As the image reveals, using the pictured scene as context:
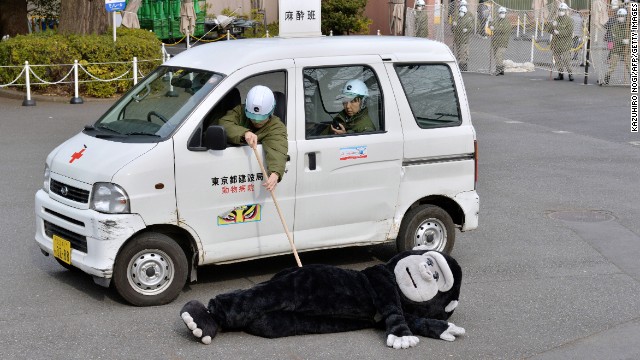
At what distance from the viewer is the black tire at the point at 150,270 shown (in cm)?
704

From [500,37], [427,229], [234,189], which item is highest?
[500,37]

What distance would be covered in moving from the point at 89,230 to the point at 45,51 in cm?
1440

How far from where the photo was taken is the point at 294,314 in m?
6.64

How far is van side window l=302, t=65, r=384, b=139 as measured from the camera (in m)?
7.70

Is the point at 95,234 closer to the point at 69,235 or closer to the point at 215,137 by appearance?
the point at 69,235

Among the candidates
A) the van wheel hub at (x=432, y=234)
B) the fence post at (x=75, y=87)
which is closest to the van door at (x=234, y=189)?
the van wheel hub at (x=432, y=234)

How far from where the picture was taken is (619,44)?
77.5 ft

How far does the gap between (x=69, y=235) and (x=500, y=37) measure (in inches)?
827

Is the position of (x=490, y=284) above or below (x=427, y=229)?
below

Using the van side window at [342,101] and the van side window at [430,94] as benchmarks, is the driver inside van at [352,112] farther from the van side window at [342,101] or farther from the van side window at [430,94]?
the van side window at [430,94]

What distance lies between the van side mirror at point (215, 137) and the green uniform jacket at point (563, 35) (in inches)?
761

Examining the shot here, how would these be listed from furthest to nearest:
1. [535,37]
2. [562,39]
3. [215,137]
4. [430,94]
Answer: [535,37], [562,39], [430,94], [215,137]

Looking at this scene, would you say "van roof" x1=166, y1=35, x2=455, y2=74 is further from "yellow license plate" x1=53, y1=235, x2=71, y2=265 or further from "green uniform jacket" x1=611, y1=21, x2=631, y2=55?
"green uniform jacket" x1=611, y1=21, x2=631, y2=55

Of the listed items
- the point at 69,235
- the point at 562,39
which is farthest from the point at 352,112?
the point at 562,39
